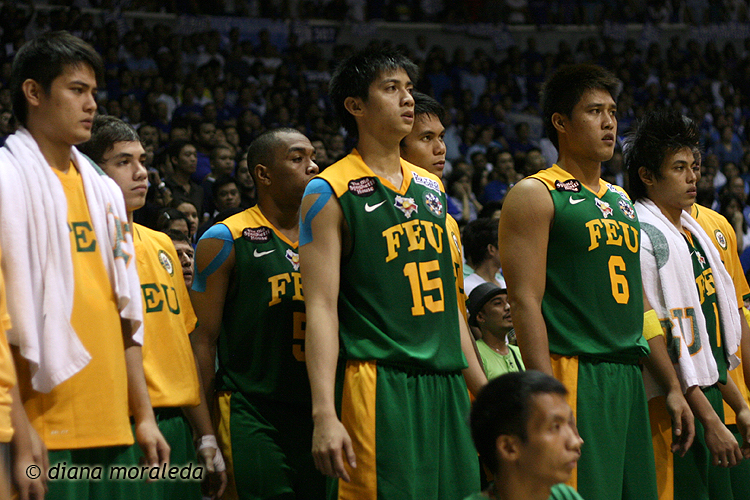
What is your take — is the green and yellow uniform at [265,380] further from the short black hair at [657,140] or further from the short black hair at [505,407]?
the short black hair at [657,140]

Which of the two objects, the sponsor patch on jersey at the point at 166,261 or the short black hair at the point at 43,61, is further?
the sponsor patch on jersey at the point at 166,261

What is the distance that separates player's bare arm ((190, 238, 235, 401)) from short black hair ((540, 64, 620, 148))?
1.52 meters

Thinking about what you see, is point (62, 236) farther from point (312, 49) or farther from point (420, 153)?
point (312, 49)

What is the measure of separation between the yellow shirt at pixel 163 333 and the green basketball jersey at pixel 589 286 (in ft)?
4.74

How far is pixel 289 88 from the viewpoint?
509 inches

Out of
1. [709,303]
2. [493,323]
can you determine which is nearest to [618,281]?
[709,303]

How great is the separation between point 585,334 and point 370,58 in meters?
1.36

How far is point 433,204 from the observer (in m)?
3.16

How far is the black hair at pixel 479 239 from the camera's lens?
5.91 meters

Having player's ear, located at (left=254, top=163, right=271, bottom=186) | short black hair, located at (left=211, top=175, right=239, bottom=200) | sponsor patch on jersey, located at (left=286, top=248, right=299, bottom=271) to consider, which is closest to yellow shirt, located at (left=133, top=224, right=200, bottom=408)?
sponsor patch on jersey, located at (left=286, top=248, right=299, bottom=271)

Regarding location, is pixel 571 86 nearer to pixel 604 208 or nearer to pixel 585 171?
pixel 585 171

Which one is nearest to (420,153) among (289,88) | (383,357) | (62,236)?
(383,357)

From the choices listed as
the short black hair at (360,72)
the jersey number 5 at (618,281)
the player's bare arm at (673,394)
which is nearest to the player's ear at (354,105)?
the short black hair at (360,72)

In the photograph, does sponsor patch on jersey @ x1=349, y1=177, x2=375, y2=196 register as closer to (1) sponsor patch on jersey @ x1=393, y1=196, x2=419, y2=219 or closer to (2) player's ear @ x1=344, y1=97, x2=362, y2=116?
(1) sponsor patch on jersey @ x1=393, y1=196, x2=419, y2=219
